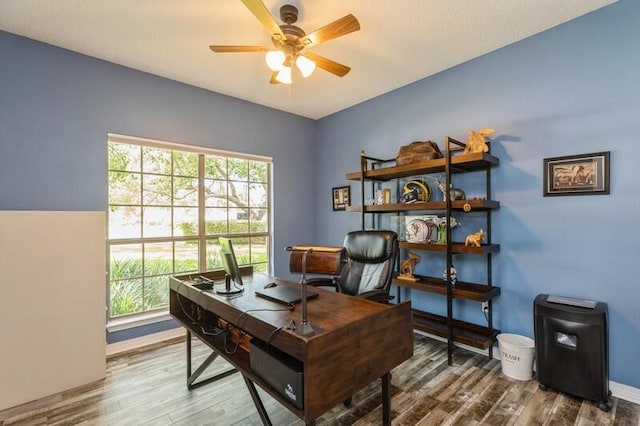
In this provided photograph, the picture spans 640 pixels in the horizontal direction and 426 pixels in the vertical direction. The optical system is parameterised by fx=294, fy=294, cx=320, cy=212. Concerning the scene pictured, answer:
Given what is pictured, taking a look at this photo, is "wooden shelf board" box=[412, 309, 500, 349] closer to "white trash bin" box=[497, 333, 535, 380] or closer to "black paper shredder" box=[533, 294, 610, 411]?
"white trash bin" box=[497, 333, 535, 380]

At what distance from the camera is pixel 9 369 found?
204 centimetres

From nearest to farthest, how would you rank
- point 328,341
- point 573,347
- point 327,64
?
point 328,341
point 573,347
point 327,64

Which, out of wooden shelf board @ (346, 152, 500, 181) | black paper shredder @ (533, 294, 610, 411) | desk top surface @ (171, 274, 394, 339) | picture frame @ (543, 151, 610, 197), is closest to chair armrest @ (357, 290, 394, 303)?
desk top surface @ (171, 274, 394, 339)

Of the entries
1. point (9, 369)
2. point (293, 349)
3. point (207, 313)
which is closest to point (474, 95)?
point (293, 349)

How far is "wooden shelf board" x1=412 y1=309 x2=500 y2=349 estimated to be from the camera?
8.16ft

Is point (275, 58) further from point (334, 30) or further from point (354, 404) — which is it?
point (354, 404)

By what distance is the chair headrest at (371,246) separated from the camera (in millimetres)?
2418

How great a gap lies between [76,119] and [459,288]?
3809 millimetres

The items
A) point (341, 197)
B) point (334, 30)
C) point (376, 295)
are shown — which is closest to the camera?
point (334, 30)

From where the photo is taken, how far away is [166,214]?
3.27 m

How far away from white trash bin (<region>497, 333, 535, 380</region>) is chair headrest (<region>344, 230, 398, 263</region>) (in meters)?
1.20

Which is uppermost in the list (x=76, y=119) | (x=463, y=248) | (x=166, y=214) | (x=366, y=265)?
(x=76, y=119)

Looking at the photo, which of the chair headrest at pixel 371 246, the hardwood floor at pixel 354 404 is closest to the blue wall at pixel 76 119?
the hardwood floor at pixel 354 404

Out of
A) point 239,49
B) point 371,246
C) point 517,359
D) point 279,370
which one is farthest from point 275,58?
point 517,359
